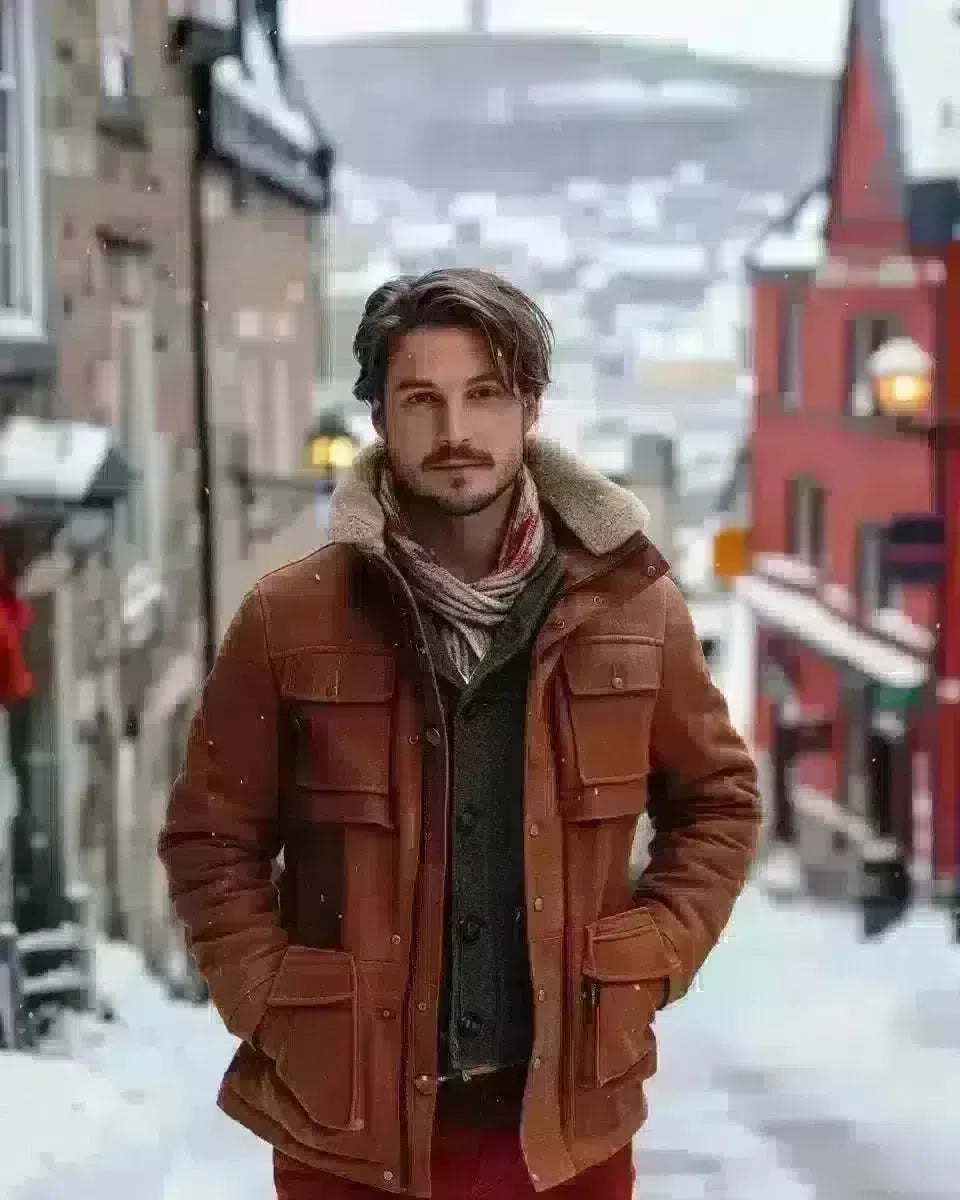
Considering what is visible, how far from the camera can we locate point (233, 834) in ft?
4.01

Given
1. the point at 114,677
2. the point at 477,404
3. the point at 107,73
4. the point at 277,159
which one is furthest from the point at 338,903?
the point at 107,73

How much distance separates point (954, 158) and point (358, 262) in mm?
897

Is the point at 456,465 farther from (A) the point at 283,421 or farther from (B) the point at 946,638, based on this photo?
(B) the point at 946,638

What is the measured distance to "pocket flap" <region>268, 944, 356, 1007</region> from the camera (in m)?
1.18

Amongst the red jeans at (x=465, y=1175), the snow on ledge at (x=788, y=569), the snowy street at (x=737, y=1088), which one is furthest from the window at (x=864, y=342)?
the red jeans at (x=465, y=1175)

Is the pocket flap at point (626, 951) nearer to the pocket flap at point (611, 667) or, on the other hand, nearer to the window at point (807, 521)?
the pocket flap at point (611, 667)

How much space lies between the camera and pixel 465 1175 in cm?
124

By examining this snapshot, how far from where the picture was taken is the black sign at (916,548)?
201 cm

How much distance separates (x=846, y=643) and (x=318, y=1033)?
3.80 feet

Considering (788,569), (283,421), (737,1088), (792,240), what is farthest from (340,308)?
(737,1088)

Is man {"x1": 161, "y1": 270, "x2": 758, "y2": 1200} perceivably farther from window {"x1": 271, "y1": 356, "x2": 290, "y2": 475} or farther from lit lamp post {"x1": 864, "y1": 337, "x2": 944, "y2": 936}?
lit lamp post {"x1": 864, "y1": 337, "x2": 944, "y2": 936}

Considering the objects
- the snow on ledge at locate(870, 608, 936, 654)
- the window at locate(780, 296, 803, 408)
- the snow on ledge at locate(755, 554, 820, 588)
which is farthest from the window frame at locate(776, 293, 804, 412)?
the snow on ledge at locate(870, 608, 936, 654)

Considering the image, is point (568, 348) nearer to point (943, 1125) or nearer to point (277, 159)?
point (277, 159)

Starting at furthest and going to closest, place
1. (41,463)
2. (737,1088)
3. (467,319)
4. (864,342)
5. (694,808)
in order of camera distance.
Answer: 1. (864,342)
2. (737,1088)
3. (41,463)
4. (694,808)
5. (467,319)
